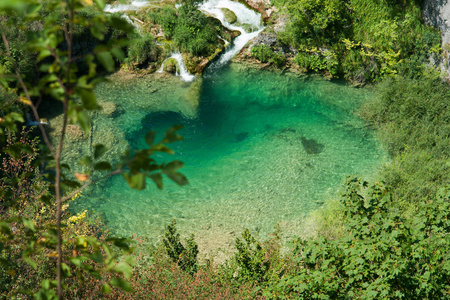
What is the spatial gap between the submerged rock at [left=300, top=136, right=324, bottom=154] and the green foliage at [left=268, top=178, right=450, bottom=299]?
4.76 meters

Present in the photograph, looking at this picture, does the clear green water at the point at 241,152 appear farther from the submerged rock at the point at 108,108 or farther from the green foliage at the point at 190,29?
the green foliage at the point at 190,29

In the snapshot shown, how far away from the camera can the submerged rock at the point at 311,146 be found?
31.5 feet

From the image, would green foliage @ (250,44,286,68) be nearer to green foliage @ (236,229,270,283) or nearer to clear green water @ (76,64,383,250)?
clear green water @ (76,64,383,250)

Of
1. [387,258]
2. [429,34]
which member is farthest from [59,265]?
[429,34]

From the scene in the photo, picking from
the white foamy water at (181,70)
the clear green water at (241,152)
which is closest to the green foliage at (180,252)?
the clear green water at (241,152)

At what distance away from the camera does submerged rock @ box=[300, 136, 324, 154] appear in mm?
9594

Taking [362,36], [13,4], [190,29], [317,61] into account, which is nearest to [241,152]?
[317,61]

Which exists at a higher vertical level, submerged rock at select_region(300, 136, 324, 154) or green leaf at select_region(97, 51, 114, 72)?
green leaf at select_region(97, 51, 114, 72)

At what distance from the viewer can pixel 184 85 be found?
11.9m

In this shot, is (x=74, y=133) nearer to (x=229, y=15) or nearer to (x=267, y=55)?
(x=267, y=55)

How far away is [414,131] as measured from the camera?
936 centimetres

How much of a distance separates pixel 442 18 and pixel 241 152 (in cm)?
741

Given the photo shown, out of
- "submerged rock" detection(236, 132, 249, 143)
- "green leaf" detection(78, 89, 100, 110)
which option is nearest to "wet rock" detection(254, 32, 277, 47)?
"submerged rock" detection(236, 132, 249, 143)

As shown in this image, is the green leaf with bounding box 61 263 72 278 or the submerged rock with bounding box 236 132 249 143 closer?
the green leaf with bounding box 61 263 72 278
